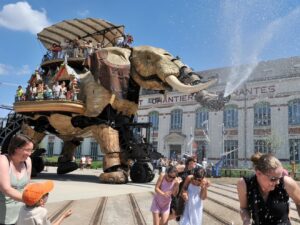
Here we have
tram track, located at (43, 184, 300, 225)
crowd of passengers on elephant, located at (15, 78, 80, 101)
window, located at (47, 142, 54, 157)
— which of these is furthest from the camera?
window, located at (47, 142, 54, 157)

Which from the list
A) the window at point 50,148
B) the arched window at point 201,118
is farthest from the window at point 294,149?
the window at point 50,148

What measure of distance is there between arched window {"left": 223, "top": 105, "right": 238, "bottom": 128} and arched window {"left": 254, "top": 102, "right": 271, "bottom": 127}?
5.06 feet

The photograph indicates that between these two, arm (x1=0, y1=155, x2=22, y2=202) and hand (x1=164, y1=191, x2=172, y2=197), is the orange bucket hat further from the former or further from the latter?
hand (x1=164, y1=191, x2=172, y2=197)

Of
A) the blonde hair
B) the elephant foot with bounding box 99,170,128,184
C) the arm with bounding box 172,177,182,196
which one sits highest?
the blonde hair

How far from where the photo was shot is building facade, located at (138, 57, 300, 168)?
2547cm

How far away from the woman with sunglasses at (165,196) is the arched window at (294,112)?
74.6 feet

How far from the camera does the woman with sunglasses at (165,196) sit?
15.4 feet

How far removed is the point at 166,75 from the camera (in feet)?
34.6

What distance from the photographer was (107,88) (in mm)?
11188

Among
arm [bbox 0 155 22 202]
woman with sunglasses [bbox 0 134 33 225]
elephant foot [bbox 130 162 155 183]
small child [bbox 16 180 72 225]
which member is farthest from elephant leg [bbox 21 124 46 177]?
small child [bbox 16 180 72 225]

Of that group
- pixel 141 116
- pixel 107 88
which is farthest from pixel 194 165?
pixel 141 116

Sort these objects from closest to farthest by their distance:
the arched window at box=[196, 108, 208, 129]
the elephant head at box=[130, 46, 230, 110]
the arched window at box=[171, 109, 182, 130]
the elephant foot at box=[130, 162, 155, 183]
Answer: the elephant head at box=[130, 46, 230, 110] → the elephant foot at box=[130, 162, 155, 183] → the arched window at box=[196, 108, 208, 129] → the arched window at box=[171, 109, 182, 130]

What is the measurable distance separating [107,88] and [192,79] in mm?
2653

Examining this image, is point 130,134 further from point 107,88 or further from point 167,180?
point 167,180
